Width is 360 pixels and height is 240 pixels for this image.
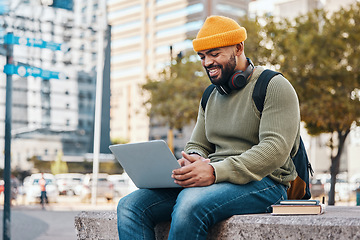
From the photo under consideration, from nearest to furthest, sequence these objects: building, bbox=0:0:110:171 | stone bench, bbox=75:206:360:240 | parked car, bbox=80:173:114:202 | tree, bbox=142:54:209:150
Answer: stone bench, bbox=75:206:360:240 → tree, bbox=142:54:209:150 → parked car, bbox=80:173:114:202 → building, bbox=0:0:110:171

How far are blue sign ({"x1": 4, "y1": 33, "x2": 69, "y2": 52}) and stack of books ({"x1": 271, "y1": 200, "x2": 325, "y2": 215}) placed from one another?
727cm

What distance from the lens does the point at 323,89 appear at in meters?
20.2

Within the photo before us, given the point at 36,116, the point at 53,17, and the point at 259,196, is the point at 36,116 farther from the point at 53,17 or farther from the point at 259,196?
the point at 259,196

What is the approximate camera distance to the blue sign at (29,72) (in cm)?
910

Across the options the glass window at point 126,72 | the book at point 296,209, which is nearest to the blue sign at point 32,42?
the book at point 296,209

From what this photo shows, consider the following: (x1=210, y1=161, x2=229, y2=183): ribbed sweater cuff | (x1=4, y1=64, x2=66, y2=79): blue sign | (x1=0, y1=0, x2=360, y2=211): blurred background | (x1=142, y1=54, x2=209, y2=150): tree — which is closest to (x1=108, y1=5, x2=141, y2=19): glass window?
(x1=0, y1=0, x2=360, y2=211): blurred background

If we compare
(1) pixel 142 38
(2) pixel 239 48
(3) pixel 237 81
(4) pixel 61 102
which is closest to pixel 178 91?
(2) pixel 239 48

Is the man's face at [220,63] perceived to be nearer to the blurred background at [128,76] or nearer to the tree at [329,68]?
the blurred background at [128,76]

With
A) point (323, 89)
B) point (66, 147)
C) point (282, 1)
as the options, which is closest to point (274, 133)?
point (323, 89)

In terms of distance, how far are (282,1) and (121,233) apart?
190 ft

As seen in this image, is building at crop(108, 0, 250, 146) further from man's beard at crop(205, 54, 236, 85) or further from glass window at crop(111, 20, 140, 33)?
man's beard at crop(205, 54, 236, 85)

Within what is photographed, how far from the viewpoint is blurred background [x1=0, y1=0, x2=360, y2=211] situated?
65.8 ft

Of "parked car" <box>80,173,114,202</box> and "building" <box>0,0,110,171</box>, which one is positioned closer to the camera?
"parked car" <box>80,173,114,202</box>

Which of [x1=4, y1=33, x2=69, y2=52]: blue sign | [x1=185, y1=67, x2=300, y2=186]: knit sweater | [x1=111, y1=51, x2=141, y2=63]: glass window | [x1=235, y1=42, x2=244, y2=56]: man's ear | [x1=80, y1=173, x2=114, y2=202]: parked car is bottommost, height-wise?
[x1=80, y1=173, x2=114, y2=202]: parked car
